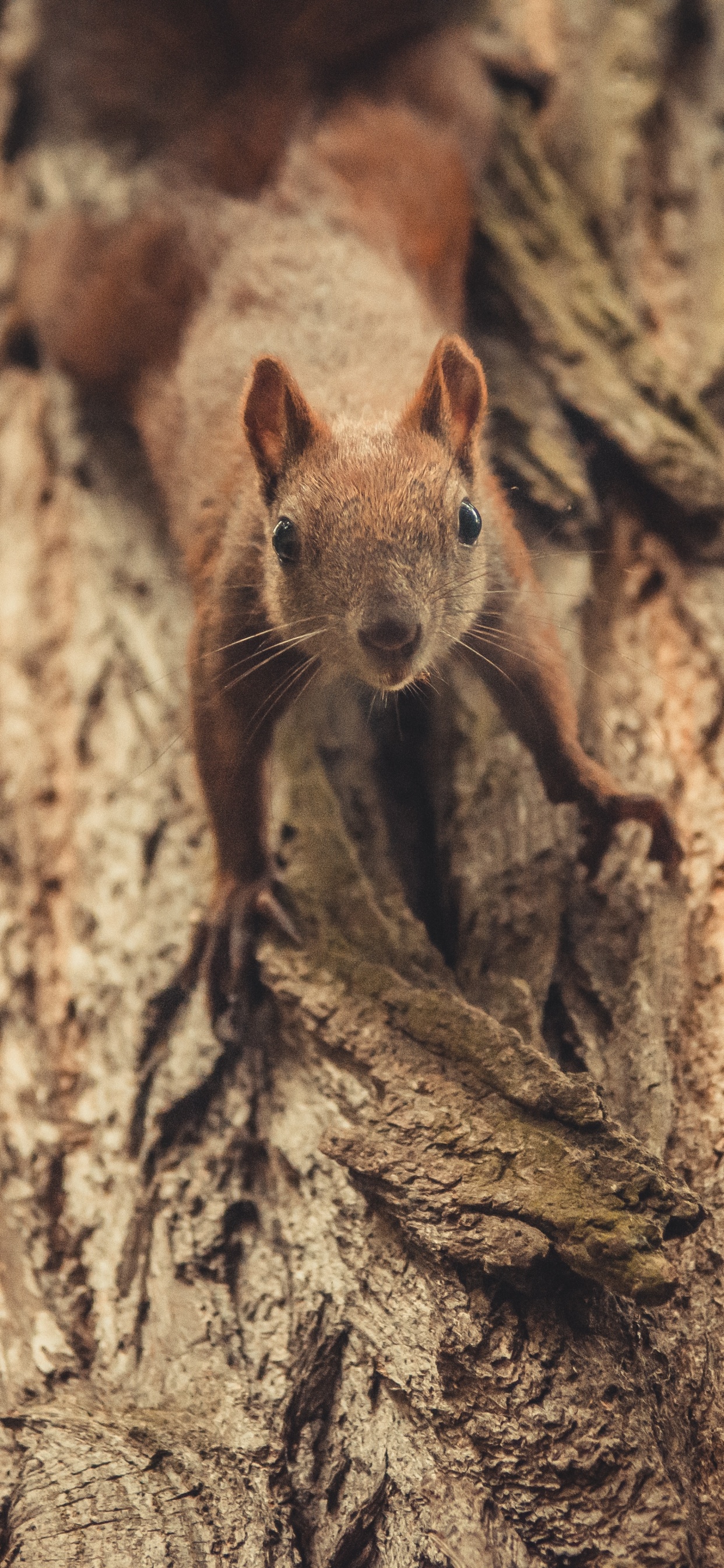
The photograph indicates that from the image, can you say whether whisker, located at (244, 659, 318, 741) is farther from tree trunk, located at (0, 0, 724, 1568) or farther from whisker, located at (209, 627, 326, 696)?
tree trunk, located at (0, 0, 724, 1568)

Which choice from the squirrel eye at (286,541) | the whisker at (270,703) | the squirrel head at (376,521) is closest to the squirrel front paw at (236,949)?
the whisker at (270,703)

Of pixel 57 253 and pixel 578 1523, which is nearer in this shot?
pixel 578 1523

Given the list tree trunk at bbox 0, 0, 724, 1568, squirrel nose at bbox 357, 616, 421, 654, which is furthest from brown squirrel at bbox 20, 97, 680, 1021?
tree trunk at bbox 0, 0, 724, 1568

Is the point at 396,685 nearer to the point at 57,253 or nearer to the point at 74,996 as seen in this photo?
the point at 74,996

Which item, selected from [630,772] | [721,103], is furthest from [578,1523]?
[721,103]

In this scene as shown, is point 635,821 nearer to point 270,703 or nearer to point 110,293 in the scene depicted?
point 270,703

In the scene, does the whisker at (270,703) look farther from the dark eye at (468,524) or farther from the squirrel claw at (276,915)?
the dark eye at (468,524)

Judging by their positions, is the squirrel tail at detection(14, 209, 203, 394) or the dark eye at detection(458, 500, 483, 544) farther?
the squirrel tail at detection(14, 209, 203, 394)
